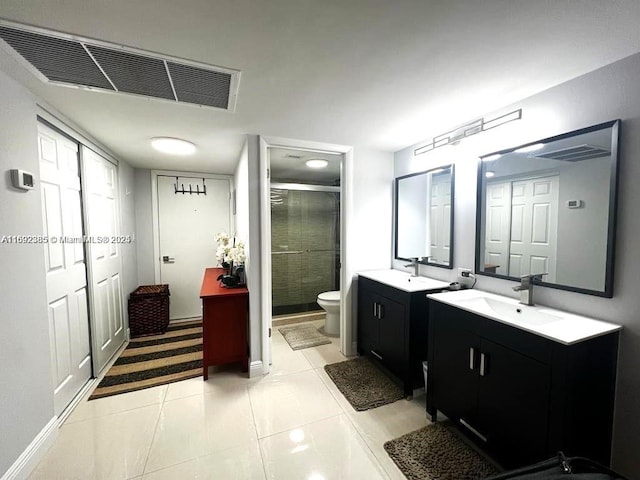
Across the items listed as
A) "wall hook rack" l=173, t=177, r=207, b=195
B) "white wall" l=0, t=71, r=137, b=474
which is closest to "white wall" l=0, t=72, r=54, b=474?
"white wall" l=0, t=71, r=137, b=474

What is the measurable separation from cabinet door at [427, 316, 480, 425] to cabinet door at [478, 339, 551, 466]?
0.06 m

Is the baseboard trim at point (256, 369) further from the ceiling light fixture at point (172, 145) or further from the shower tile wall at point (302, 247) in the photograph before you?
the ceiling light fixture at point (172, 145)

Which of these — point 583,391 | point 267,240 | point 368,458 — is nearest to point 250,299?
point 267,240

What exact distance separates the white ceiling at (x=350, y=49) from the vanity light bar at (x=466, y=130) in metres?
0.12

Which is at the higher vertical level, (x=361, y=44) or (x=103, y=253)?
(x=361, y=44)

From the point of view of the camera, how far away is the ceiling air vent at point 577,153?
4.51ft

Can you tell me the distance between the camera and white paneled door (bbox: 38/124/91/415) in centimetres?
177

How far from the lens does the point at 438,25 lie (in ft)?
3.52

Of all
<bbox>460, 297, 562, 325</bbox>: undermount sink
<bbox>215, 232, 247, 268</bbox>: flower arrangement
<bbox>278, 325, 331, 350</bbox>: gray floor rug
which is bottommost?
<bbox>278, 325, 331, 350</bbox>: gray floor rug

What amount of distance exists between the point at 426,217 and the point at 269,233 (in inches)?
59.8

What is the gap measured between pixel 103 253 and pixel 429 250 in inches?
126

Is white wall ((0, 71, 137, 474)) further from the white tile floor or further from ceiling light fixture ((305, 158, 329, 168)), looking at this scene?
ceiling light fixture ((305, 158, 329, 168))

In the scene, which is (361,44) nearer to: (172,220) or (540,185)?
(540,185)

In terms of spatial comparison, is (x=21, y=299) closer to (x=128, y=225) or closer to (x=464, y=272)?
(x=128, y=225)
